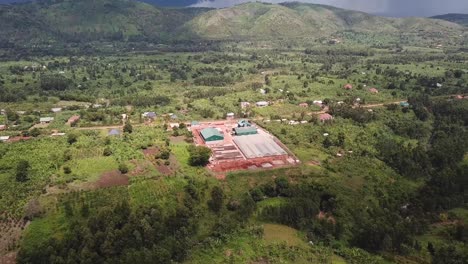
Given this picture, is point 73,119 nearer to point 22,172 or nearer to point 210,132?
point 22,172

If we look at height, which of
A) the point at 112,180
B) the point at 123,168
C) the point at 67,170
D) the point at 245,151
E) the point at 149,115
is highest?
the point at 149,115

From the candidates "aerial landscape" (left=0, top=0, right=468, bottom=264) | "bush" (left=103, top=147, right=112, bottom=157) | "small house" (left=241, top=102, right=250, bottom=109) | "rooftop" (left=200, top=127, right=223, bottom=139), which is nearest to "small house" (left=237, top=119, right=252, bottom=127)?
"aerial landscape" (left=0, top=0, right=468, bottom=264)

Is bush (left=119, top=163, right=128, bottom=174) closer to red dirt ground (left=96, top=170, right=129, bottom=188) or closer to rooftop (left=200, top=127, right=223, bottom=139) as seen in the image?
red dirt ground (left=96, top=170, right=129, bottom=188)

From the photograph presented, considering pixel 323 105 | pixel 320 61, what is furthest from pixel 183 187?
pixel 320 61

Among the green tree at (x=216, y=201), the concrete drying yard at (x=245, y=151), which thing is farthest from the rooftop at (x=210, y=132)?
the green tree at (x=216, y=201)

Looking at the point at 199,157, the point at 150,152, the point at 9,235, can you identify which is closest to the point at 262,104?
the point at 150,152

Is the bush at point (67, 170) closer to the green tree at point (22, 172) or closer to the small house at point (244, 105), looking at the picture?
the green tree at point (22, 172)
